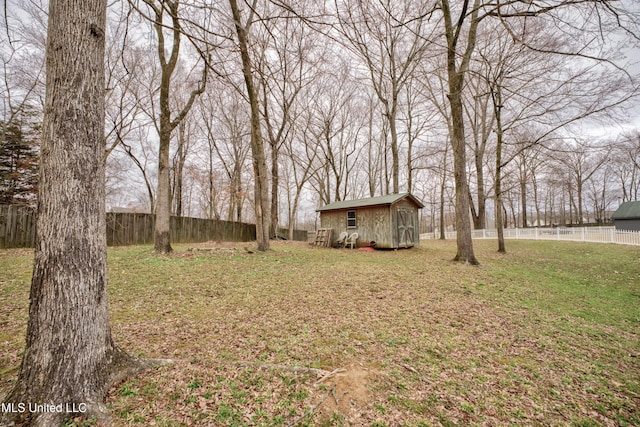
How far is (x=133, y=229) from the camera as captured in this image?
11.8 m

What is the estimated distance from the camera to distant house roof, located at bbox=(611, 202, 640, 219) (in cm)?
1771

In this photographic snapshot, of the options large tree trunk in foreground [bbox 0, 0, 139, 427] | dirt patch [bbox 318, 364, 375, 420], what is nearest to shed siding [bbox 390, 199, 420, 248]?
dirt patch [bbox 318, 364, 375, 420]

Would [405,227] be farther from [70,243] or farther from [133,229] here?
[133,229]

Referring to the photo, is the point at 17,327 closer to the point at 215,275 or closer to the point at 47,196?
the point at 47,196

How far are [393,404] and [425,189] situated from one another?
94.8 ft

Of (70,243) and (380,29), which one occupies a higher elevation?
(380,29)

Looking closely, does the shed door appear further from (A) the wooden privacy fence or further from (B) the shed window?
(A) the wooden privacy fence

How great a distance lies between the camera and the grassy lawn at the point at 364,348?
1937 millimetres

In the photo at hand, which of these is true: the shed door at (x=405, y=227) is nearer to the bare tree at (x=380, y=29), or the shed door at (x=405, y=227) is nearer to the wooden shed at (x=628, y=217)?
the bare tree at (x=380, y=29)

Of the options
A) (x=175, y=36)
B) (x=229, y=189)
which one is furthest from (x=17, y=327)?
(x=229, y=189)

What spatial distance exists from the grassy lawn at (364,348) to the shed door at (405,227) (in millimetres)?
6675

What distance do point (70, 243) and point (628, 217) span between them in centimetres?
2907

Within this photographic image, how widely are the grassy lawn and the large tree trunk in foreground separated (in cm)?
35

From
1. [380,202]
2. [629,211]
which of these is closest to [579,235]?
[629,211]
